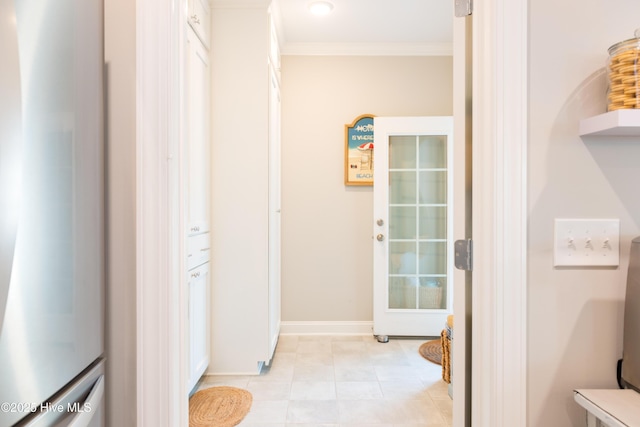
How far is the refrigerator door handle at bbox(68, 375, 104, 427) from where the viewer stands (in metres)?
0.75

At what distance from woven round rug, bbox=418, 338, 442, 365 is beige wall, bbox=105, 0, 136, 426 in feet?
8.10

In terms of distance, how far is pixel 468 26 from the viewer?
107 cm

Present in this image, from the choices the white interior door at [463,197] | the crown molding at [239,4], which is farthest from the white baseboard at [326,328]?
the crown molding at [239,4]

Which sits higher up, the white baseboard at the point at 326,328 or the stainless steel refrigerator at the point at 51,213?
the stainless steel refrigerator at the point at 51,213

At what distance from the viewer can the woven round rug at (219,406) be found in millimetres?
2041

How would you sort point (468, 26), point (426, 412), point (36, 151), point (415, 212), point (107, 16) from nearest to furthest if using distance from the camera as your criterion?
point (36, 151), point (107, 16), point (468, 26), point (426, 412), point (415, 212)

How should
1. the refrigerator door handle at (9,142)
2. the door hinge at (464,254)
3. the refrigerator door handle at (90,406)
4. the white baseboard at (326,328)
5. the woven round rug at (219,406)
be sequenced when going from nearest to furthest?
the refrigerator door handle at (9,142) → the refrigerator door handle at (90,406) → the door hinge at (464,254) → the woven round rug at (219,406) → the white baseboard at (326,328)

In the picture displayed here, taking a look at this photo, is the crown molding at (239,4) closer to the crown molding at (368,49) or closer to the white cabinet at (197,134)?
the white cabinet at (197,134)

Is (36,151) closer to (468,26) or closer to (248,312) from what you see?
(468,26)

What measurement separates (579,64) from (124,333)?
1328mm


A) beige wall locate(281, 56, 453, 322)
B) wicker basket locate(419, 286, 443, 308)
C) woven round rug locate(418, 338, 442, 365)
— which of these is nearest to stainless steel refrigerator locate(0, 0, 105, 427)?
woven round rug locate(418, 338, 442, 365)

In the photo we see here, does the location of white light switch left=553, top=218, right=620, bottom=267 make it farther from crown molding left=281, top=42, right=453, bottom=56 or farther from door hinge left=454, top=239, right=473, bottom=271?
crown molding left=281, top=42, right=453, bottom=56

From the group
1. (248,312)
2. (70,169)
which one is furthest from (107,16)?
(248,312)

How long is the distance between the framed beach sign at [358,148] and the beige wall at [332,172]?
0.06 meters
